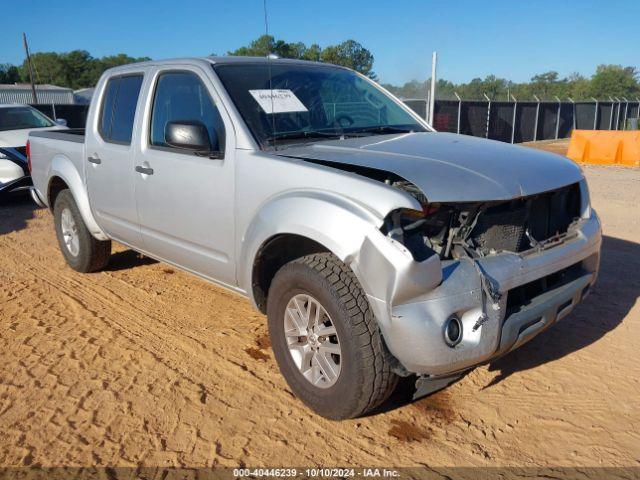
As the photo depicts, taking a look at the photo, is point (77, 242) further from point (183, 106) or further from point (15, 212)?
point (15, 212)

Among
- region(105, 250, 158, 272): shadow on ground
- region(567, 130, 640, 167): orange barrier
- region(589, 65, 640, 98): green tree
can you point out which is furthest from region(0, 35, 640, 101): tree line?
region(105, 250, 158, 272): shadow on ground

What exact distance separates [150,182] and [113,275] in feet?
6.47

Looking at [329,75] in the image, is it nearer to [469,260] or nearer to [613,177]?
[469,260]

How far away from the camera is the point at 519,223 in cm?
303

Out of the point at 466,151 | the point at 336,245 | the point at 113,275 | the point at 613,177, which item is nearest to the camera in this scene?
the point at 336,245

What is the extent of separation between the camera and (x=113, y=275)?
5715 mm

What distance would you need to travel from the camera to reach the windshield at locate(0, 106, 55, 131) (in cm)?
1063

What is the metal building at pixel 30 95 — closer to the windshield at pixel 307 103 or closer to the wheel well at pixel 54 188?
the wheel well at pixel 54 188

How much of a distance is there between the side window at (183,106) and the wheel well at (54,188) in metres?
1.99

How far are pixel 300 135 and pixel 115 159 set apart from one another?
5.62 ft

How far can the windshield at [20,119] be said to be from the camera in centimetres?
1063

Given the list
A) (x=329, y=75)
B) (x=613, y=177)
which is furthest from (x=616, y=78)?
(x=329, y=75)

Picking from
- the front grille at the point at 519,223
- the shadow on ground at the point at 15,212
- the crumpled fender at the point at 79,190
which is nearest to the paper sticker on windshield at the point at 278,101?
the front grille at the point at 519,223

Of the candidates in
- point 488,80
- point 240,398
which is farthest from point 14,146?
point 488,80
